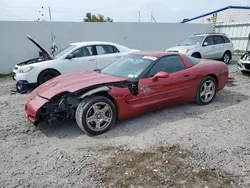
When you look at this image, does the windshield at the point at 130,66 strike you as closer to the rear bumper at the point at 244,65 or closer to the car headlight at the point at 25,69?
the car headlight at the point at 25,69

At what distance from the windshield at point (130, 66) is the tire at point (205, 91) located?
1.38 meters

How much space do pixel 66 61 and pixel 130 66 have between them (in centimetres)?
331

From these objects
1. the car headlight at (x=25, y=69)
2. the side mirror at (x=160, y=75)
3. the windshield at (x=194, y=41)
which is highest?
the windshield at (x=194, y=41)

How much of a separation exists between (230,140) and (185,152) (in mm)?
879

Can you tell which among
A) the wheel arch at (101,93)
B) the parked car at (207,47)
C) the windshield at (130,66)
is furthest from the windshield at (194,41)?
the wheel arch at (101,93)

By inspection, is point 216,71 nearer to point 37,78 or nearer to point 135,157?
point 135,157

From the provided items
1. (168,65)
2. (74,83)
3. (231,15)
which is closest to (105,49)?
(168,65)

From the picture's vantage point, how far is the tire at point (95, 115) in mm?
3588

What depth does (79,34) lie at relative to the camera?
11.8 meters

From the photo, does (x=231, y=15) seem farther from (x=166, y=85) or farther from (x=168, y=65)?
(x=166, y=85)

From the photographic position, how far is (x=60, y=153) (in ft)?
10.5

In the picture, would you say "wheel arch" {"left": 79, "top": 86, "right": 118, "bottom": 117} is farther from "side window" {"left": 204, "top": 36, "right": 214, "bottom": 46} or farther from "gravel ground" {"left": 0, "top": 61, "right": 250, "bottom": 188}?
"side window" {"left": 204, "top": 36, "right": 214, "bottom": 46}

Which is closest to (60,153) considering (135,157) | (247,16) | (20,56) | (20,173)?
(20,173)

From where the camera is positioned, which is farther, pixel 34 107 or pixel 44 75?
→ pixel 44 75
